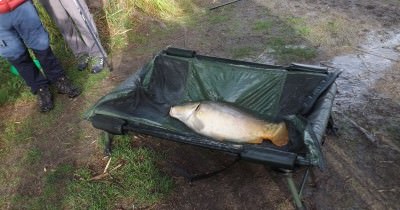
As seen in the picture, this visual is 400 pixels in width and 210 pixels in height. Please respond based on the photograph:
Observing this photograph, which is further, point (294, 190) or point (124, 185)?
point (124, 185)

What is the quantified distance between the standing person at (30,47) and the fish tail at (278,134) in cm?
260

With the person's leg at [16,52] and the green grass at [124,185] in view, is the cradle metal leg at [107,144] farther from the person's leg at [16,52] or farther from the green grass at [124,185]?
the person's leg at [16,52]

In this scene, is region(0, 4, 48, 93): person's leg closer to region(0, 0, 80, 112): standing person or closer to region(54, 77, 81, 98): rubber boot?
region(0, 0, 80, 112): standing person

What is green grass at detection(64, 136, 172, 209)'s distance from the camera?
3.10 metres

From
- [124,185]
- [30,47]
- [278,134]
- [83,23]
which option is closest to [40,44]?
[30,47]

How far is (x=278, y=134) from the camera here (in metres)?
3.00

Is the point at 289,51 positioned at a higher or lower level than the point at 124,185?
higher

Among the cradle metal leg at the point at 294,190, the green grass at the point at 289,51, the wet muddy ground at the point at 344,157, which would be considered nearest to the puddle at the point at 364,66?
the wet muddy ground at the point at 344,157

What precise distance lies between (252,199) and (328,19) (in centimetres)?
398

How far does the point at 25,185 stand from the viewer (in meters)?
3.41

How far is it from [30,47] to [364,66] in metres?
4.00

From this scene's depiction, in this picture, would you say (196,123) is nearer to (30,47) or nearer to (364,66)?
(30,47)

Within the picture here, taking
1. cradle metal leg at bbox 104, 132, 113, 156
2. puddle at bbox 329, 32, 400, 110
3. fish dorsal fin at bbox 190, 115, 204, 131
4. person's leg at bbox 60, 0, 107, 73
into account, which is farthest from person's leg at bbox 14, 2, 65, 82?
puddle at bbox 329, 32, 400, 110

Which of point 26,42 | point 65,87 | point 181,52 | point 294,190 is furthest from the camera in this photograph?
point 65,87
